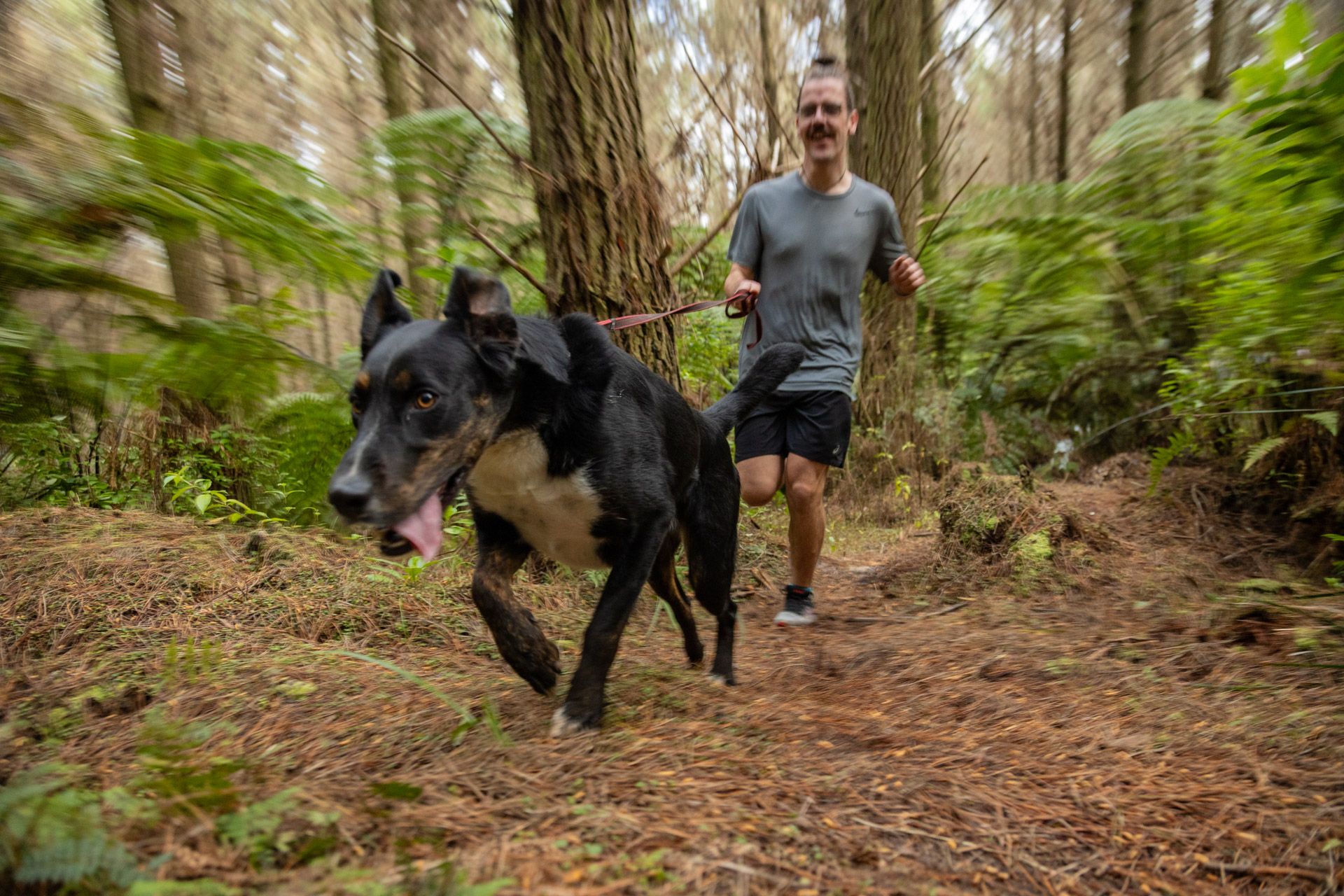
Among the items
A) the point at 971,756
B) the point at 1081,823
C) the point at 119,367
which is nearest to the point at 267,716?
the point at 119,367

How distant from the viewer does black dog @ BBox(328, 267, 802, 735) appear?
2.18 meters

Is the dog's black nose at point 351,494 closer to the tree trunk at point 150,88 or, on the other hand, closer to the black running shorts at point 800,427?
the black running shorts at point 800,427

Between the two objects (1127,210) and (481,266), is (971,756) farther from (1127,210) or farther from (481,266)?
(1127,210)

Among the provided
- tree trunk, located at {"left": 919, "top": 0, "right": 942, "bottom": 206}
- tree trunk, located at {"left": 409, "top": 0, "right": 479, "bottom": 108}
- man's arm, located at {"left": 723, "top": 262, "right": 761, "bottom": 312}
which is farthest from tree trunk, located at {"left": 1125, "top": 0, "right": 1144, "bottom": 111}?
man's arm, located at {"left": 723, "top": 262, "right": 761, "bottom": 312}

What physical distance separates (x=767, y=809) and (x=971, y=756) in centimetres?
78

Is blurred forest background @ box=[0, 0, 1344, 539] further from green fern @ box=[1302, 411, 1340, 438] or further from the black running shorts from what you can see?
the black running shorts

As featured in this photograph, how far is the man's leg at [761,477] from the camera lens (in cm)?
459

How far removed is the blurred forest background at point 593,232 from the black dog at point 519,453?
1.36 metres

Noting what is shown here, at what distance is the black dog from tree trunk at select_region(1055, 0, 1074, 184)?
39.4 feet

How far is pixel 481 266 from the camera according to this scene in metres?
5.76

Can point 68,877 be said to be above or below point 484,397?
below

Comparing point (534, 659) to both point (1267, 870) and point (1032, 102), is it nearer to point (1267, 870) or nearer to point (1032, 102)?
point (1267, 870)

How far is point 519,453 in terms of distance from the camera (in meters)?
2.62

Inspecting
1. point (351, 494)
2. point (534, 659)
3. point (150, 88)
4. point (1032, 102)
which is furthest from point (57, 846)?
point (1032, 102)
